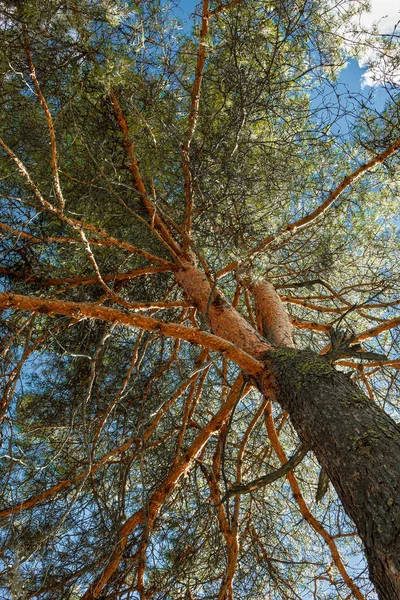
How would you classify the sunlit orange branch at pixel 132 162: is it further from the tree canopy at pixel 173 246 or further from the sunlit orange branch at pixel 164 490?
the sunlit orange branch at pixel 164 490

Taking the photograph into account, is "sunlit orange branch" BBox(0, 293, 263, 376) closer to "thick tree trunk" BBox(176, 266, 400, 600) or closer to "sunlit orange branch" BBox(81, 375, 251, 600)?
"thick tree trunk" BBox(176, 266, 400, 600)

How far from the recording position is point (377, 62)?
3.33 metres

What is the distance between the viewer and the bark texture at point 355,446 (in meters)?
1.38

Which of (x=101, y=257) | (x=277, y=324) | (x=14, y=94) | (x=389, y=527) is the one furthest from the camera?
(x=101, y=257)

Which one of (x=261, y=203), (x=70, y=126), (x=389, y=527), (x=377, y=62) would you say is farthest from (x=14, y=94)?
(x=389, y=527)

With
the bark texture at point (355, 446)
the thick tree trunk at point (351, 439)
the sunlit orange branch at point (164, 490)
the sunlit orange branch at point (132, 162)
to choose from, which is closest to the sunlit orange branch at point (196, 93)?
the sunlit orange branch at point (132, 162)

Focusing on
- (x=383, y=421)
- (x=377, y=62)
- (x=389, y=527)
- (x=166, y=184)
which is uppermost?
(x=166, y=184)

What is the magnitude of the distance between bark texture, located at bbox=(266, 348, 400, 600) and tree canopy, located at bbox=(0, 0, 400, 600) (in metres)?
0.40

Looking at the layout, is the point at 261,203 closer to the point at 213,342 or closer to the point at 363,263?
the point at 363,263

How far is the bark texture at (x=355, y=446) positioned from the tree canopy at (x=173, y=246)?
40cm

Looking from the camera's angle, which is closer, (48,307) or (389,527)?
(389,527)

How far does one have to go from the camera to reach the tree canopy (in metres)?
3.05

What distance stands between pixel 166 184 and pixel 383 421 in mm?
3122

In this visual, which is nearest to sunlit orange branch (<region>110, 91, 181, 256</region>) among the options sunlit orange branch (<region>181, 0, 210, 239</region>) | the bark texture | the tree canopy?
the tree canopy
